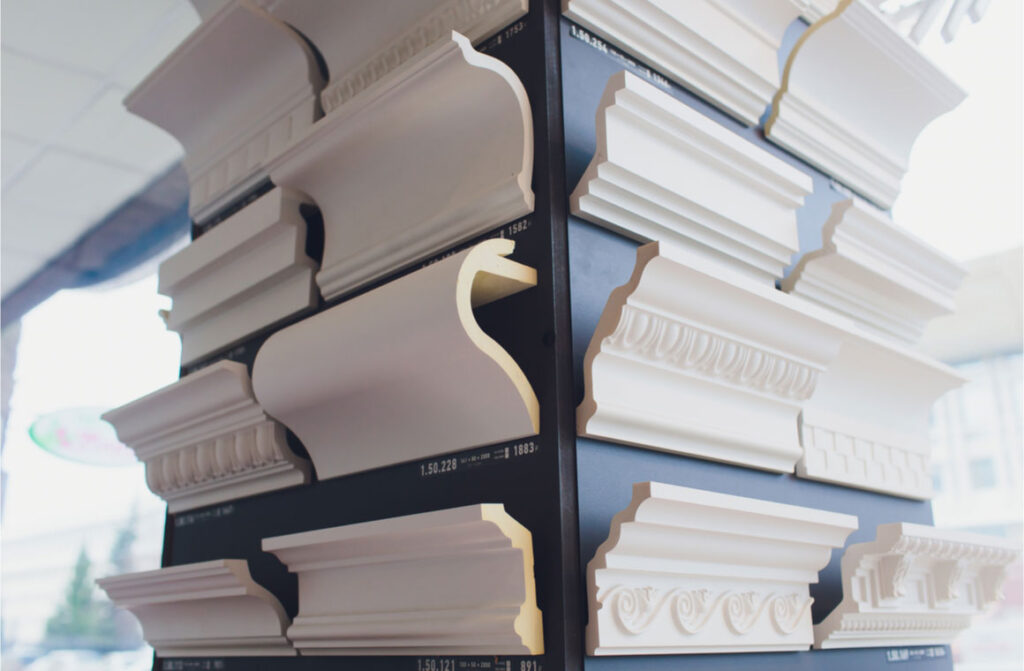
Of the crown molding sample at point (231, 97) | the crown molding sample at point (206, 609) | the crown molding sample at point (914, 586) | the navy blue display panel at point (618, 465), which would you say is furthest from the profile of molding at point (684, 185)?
the crown molding sample at point (206, 609)

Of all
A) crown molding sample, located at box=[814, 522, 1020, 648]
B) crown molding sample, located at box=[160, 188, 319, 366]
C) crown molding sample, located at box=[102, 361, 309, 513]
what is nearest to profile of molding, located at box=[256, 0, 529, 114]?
crown molding sample, located at box=[160, 188, 319, 366]

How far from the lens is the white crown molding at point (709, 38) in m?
1.11

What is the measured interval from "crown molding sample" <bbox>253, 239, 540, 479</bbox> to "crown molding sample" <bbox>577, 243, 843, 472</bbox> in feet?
0.34

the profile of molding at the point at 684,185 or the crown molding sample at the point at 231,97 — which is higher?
the crown molding sample at the point at 231,97

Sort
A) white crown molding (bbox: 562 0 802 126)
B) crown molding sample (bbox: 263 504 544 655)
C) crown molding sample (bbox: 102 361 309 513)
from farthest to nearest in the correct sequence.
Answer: crown molding sample (bbox: 102 361 309 513) → white crown molding (bbox: 562 0 802 126) → crown molding sample (bbox: 263 504 544 655)

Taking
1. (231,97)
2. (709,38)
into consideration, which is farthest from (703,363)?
(231,97)

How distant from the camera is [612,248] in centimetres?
104

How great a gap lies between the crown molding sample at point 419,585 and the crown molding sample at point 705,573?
81mm

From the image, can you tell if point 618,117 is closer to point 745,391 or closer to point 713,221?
point 713,221

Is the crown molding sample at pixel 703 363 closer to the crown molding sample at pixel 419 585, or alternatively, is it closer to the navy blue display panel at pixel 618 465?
the navy blue display panel at pixel 618 465

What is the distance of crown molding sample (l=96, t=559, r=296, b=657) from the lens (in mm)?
1190

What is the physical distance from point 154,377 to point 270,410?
2474 millimetres

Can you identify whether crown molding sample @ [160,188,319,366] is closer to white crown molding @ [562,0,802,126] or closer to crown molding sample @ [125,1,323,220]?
crown molding sample @ [125,1,323,220]

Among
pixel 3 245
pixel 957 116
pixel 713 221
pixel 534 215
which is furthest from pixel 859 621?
pixel 3 245
